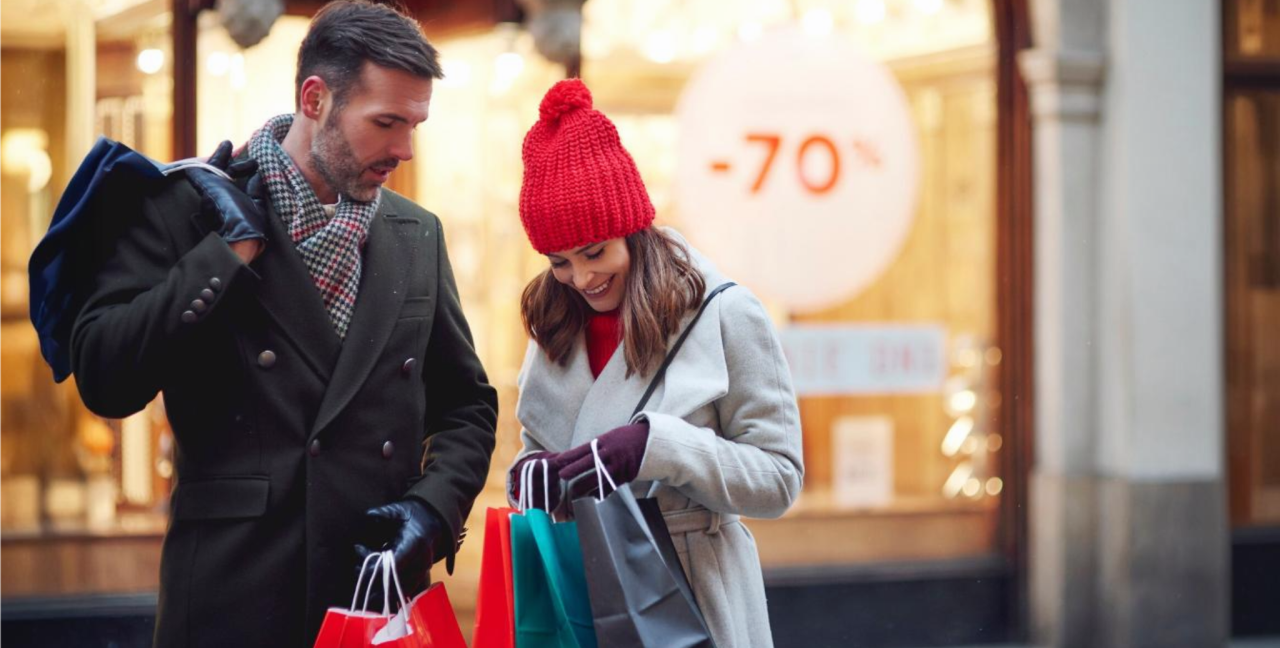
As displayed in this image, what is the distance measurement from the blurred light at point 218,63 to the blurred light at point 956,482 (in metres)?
4.00

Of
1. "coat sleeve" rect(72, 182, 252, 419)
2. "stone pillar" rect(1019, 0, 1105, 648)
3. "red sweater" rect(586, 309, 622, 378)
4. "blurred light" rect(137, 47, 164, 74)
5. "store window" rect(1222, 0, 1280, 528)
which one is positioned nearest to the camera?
"coat sleeve" rect(72, 182, 252, 419)

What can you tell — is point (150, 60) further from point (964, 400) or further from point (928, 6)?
point (964, 400)

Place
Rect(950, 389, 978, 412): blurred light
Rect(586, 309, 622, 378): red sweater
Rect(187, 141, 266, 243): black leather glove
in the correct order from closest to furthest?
Rect(187, 141, 266, 243): black leather glove
Rect(586, 309, 622, 378): red sweater
Rect(950, 389, 978, 412): blurred light

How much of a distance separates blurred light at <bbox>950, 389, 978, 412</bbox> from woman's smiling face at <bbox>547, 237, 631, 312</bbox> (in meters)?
4.73

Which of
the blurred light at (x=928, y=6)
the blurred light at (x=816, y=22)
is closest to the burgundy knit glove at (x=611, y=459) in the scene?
the blurred light at (x=816, y=22)

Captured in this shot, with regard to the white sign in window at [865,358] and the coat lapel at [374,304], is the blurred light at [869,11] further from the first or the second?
the coat lapel at [374,304]

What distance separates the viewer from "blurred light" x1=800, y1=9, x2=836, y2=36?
281 inches

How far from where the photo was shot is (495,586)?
8.64ft

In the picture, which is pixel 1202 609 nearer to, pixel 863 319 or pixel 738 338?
pixel 863 319

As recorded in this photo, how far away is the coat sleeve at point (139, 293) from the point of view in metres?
2.44

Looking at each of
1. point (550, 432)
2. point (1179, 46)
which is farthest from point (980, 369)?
point (550, 432)

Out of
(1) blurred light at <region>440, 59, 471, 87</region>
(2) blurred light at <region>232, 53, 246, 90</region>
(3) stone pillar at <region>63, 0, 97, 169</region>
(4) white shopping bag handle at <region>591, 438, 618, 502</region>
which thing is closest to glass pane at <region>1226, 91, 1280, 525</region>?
(1) blurred light at <region>440, 59, 471, 87</region>

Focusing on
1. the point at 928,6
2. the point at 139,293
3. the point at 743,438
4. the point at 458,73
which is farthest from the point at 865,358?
the point at 139,293

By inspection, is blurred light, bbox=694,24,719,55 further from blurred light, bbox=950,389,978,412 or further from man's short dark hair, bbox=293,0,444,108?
man's short dark hair, bbox=293,0,444,108
